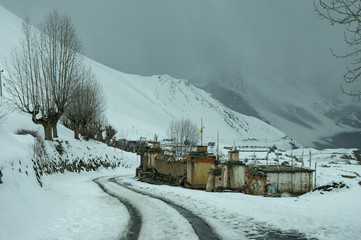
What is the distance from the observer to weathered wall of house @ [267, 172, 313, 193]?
2766 cm

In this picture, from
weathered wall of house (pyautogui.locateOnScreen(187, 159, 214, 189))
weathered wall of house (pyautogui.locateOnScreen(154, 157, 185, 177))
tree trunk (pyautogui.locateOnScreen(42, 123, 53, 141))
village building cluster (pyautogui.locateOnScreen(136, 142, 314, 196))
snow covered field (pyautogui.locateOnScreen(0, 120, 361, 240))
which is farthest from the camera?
tree trunk (pyautogui.locateOnScreen(42, 123, 53, 141))

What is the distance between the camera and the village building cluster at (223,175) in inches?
718

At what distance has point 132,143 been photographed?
89500 mm

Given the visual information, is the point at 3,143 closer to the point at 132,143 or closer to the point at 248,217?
the point at 248,217

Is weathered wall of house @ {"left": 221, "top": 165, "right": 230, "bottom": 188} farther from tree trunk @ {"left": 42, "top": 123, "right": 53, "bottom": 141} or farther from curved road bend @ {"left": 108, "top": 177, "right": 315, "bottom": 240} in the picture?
tree trunk @ {"left": 42, "top": 123, "right": 53, "bottom": 141}

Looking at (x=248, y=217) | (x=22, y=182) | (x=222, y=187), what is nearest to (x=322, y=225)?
(x=248, y=217)

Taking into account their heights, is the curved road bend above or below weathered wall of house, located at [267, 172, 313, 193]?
above

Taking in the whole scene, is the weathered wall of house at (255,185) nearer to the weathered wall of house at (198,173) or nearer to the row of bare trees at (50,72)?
the weathered wall of house at (198,173)

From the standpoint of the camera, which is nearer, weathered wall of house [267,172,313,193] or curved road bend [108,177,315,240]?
curved road bend [108,177,315,240]

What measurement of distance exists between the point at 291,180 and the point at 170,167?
38.6ft

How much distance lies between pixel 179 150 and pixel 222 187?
132 feet

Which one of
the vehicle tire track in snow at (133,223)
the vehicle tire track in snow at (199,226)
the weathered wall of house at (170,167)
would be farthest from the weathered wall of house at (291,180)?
the vehicle tire track in snow at (133,223)

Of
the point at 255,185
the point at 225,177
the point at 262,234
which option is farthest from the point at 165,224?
the point at 255,185

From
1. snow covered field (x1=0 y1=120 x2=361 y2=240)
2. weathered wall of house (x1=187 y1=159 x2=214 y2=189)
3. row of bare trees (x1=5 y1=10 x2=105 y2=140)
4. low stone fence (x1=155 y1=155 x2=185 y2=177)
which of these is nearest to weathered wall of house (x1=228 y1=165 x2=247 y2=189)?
weathered wall of house (x1=187 y1=159 x2=214 y2=189)
